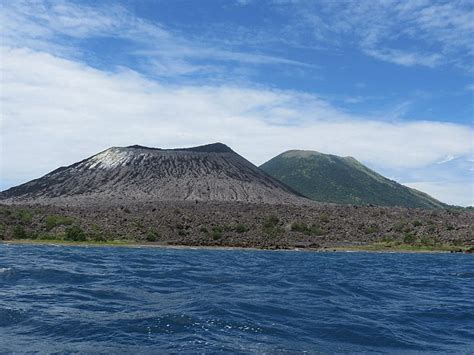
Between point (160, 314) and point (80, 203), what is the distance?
115325 millimetres

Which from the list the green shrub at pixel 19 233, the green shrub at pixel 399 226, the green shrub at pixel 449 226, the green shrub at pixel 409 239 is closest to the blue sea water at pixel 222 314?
the green shrub at pixel 19 233

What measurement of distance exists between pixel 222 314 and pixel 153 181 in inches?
5501

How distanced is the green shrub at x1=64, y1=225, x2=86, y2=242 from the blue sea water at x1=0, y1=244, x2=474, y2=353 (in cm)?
5755

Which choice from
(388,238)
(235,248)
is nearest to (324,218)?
(388,238)

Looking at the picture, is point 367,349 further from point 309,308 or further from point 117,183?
point 117,183

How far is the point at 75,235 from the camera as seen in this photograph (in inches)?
3467

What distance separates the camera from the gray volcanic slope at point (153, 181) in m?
144

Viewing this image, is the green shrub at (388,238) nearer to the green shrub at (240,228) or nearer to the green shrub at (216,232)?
the green shrub at (240,228)

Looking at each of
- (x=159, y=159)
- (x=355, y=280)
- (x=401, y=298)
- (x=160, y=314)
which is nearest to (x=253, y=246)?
(x=355, y=280)

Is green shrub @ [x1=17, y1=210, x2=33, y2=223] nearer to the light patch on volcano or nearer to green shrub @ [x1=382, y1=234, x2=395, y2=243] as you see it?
the light patch on volcano

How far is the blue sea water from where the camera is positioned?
15445 millimetres

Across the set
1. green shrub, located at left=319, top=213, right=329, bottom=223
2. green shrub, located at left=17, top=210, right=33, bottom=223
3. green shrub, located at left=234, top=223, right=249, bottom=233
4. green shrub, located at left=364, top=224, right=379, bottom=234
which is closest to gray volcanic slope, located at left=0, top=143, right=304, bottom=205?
green shrub, located at left=17, top=210, right=33, bottom=223

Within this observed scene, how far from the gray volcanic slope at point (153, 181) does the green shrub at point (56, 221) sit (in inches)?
1117

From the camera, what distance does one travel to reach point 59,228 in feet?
315
